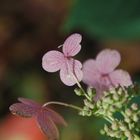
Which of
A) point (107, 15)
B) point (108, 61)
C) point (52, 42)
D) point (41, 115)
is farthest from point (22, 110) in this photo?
point (52, 42)

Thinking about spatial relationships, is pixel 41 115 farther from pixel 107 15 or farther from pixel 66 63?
pixel 107 15

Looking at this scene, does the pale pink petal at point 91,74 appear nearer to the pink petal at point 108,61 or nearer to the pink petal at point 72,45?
the pink petal at point 108,61

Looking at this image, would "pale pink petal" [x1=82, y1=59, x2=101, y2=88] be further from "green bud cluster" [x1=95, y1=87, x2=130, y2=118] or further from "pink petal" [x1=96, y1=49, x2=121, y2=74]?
"green bud cluster" [x1=95, y1=87, x2=130, y2=118]

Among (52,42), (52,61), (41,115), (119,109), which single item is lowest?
(52,42)

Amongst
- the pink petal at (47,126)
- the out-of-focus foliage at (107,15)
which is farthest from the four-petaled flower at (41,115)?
the out-of-focus foliage at (107,15)

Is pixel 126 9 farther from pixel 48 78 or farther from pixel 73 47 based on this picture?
pixel 48 78

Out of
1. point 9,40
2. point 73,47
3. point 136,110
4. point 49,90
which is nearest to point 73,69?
point 73,47
